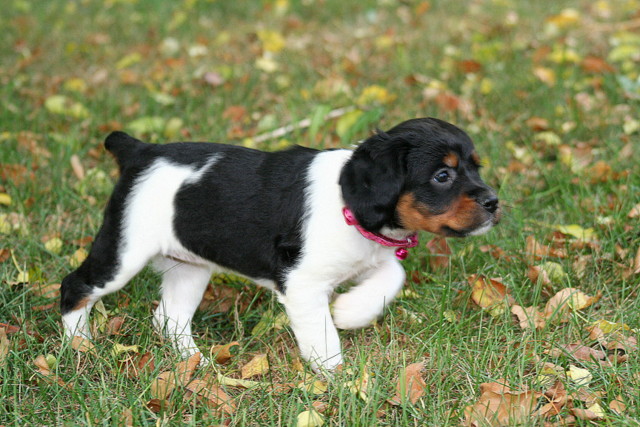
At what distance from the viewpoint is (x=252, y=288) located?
4098 millimetres

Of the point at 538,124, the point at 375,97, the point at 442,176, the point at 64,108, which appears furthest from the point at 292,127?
the point at 442,176

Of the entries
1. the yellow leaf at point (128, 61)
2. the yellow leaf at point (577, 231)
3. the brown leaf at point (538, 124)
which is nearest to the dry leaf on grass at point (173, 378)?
the yellow leaf at point (577, 231)

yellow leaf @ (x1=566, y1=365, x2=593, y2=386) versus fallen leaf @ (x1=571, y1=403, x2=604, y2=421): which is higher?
fallen leaf @ (x1=571, y1=403, x2=604, y2=421)

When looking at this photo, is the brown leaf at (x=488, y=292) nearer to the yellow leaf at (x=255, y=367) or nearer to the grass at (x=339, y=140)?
the grass at (x=339, y=140)

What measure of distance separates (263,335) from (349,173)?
3.45 ft

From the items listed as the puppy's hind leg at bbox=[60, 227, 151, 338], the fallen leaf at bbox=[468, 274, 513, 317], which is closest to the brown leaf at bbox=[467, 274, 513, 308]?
the fallen leaf at bbox=[468, 274, 513, 317]

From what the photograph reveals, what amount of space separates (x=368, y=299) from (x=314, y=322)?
0.27 meters

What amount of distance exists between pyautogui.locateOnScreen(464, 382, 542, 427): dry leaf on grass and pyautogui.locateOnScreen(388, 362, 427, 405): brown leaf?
22cm

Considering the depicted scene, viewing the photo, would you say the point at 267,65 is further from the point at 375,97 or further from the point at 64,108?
the point at 64,108

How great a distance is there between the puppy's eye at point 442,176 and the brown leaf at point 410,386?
0.79 m

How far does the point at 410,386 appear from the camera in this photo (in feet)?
9.91

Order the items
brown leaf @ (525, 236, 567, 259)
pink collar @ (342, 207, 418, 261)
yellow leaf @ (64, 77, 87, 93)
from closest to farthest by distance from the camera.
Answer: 1. pink collar @ (342, 207, 418, 261)
2. brown leaf @ (525, 236, 567, 259)
3. yellow leaf @ (64, 77, 87, 93)

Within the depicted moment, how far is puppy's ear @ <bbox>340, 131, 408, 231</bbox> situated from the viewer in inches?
122

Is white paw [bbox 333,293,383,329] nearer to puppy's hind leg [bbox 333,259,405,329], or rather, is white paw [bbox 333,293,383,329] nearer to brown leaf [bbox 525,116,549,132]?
puppy's hind leg [bbox 333,259,405,329]
